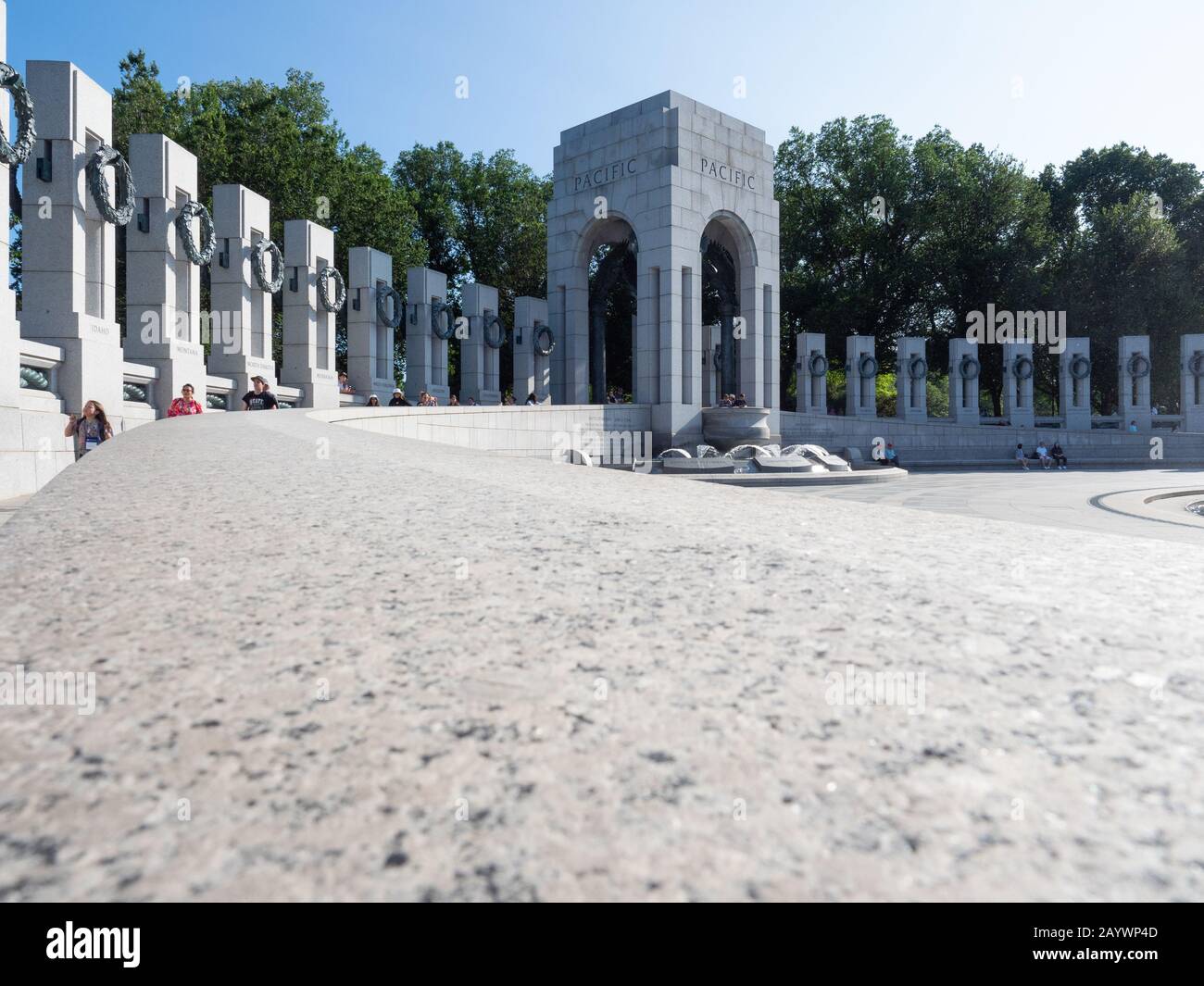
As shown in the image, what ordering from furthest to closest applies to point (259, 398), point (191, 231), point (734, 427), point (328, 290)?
point (734, 427), point (328, 290), point (191, 231), point (259, 398)

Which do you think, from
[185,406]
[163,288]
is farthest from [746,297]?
[185,406]

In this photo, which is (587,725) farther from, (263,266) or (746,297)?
(746,297)

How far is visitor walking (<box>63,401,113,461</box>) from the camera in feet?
35.1

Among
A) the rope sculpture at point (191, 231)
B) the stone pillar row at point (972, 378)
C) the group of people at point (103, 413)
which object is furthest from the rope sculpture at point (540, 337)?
the rope sculpture at point (191, 231)

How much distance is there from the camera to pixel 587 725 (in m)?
1.28

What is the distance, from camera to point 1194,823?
104cm

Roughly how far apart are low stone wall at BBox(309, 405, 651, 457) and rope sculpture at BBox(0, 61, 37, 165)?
5.40m

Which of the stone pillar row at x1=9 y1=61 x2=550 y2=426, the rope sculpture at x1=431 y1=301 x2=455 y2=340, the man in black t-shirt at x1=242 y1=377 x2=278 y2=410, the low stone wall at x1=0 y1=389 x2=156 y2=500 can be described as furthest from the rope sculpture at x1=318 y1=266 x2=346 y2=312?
the low stone wall at x1=0 y1=389 x2=156 y2=500

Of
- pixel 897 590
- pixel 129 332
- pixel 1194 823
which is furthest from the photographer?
pixel 129 332

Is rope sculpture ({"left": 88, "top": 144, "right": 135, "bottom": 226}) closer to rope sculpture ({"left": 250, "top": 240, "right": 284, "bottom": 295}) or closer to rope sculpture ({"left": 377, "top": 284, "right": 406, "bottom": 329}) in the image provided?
rope sculpture ({"left": 250, "top": 240, "right": 284, "bottom": 295})

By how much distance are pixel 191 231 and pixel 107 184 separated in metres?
2.67

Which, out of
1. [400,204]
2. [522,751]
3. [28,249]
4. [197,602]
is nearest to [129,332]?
[28,249]
